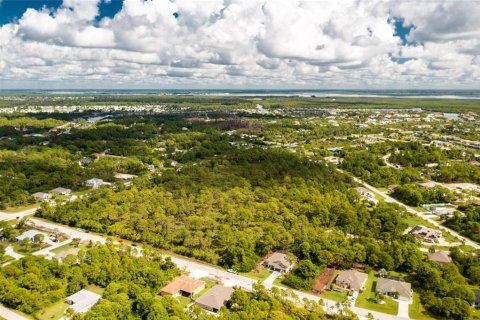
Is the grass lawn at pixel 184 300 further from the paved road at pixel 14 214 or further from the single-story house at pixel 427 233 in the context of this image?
the paved road at pixel 14 214

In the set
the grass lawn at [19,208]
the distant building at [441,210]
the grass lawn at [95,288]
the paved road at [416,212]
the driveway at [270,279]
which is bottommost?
the paved road at [416,212]

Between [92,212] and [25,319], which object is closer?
[25,319]

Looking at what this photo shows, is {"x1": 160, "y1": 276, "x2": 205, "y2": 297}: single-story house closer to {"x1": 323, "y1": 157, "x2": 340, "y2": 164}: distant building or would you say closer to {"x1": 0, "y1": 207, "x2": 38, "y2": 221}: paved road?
{"x1": 0, "y1": 207, "x2": 38, "y2": 221}: paved road

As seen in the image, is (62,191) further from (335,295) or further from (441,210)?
(441,210)

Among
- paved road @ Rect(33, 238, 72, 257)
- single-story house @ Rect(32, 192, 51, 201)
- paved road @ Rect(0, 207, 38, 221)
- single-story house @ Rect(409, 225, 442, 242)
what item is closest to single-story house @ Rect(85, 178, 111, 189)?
single-story house @ Rect(32, 192, 51, 201)

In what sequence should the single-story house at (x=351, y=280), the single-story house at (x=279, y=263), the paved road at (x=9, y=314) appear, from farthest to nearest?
the single-story house at (x=279, y=263) → the single-story house at (x=351, y=280) → the paved road at (x=9, y=314)

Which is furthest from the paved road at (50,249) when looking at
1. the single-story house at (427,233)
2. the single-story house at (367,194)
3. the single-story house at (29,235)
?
the single-story house at (367,194)

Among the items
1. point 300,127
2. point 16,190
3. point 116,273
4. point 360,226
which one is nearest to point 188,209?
point 116,273

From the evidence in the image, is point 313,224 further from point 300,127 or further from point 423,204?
point 300,127
